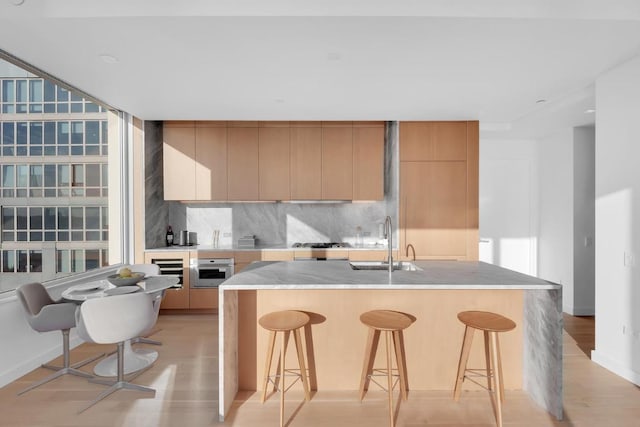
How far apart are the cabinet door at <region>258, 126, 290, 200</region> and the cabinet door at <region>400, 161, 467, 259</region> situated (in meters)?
1.63

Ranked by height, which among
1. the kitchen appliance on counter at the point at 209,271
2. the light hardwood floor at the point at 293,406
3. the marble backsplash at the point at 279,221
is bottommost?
the light hardwood floor at the point at 293,406

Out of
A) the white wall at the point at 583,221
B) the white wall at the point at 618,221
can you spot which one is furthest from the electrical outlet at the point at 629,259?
the white wall at the point at 583,221

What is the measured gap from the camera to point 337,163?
455cm

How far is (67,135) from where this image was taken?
11.3 ft

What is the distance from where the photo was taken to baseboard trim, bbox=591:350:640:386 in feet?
8.47

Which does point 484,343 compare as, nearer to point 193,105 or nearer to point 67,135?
point 193,105

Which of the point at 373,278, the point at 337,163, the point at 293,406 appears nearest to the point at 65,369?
the point at 293,406

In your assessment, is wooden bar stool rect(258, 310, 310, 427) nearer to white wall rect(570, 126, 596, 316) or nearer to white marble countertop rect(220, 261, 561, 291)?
white marble countertop rect(220, 261, 561, 291)

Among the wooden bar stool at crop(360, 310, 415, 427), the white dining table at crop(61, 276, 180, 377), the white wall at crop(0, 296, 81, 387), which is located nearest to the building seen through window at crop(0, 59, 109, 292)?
the white wall at crop(0, 296, 81, 387)

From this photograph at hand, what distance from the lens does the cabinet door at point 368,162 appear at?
14.9 ft

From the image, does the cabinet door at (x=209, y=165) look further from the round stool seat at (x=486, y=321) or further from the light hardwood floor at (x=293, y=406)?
the round stool seat at (x=486, y=321)

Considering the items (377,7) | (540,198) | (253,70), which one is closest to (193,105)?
(253,70)

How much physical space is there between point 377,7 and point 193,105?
2.53 m

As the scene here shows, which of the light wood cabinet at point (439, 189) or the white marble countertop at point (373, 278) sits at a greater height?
the light wood cabinet at point (439, 189)
